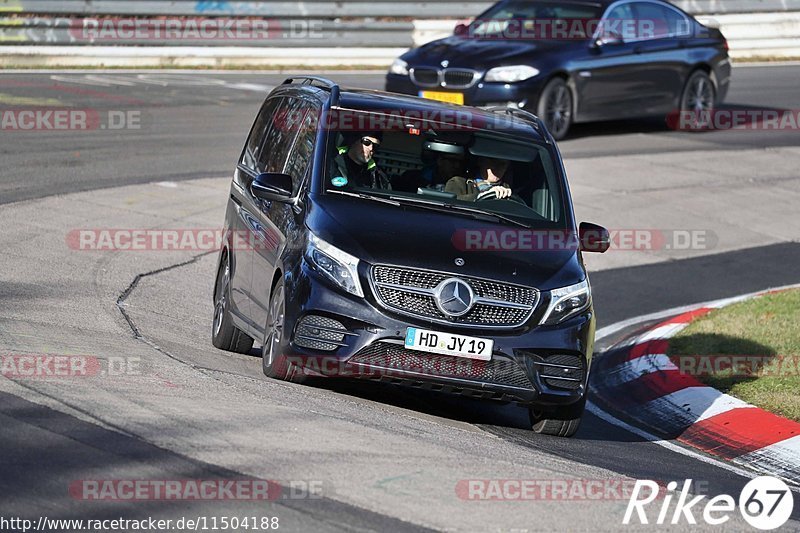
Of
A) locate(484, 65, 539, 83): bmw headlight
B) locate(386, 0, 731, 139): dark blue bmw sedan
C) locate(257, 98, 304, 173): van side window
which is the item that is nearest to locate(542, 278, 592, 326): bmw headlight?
locate(257, 98, 304, 173): van side window

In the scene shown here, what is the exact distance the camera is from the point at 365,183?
891 cm

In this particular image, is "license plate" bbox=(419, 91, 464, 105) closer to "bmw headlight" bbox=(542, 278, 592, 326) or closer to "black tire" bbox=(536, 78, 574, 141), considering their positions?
"black tire" bbox=(536, 78, 574, 141)

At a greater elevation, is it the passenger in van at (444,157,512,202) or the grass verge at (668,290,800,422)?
the passenger in van at (444,157,512,202)

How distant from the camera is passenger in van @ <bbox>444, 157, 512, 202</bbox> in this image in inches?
358

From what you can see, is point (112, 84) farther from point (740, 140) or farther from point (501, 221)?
point (501, 221)

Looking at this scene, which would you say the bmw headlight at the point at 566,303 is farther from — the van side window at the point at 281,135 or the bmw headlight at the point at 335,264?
the van side window at the point at 281,135

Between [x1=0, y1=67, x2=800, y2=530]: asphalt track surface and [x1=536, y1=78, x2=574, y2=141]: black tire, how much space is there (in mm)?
413

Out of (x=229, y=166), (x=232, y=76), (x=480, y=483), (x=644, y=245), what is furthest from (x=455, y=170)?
(x=232, y=76)

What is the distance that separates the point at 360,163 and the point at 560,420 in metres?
2.06

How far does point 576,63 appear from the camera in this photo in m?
19.2

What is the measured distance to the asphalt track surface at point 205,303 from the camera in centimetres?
580

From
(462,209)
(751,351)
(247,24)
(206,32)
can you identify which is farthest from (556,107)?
(462,209)

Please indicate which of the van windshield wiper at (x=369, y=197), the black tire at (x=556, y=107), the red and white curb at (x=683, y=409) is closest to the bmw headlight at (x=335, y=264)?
the van windshield wiper at (x=369, y=197)

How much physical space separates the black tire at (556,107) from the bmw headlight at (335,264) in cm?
1096
